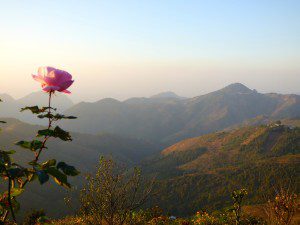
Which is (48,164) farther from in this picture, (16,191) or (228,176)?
(228,176)

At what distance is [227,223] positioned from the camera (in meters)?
11.6

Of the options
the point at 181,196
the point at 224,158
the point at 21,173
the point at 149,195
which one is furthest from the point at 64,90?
the point at 224,158

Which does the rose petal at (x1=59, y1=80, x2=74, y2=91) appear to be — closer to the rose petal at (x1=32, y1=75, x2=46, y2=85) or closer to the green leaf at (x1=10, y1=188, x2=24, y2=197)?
the rose petal at (x1=32, y1=75, x2=46, y2=85)

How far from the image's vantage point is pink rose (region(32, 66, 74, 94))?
2849mm

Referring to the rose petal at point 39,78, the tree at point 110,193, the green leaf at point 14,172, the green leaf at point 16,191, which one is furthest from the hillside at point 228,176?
the green leaf at point 14,172

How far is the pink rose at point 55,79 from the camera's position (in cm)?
285

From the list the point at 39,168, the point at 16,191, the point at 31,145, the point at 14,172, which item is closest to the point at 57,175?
the point at 39,168

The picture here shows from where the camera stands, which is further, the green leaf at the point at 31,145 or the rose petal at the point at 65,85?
the green leaf at the point at 31,145

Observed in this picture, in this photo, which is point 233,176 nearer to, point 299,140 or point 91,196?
point 299,140

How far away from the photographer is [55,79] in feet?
9.41

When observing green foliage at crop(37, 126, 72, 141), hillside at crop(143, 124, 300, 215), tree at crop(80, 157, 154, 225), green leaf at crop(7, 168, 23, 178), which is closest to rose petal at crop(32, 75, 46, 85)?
green foliage at crop(37, 126, 72, 141)

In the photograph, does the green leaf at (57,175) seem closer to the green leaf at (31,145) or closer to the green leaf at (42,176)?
the green leaf at (42,176)

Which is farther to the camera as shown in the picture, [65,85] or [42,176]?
[65,85]

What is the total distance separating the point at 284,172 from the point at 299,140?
7012 centimetres
